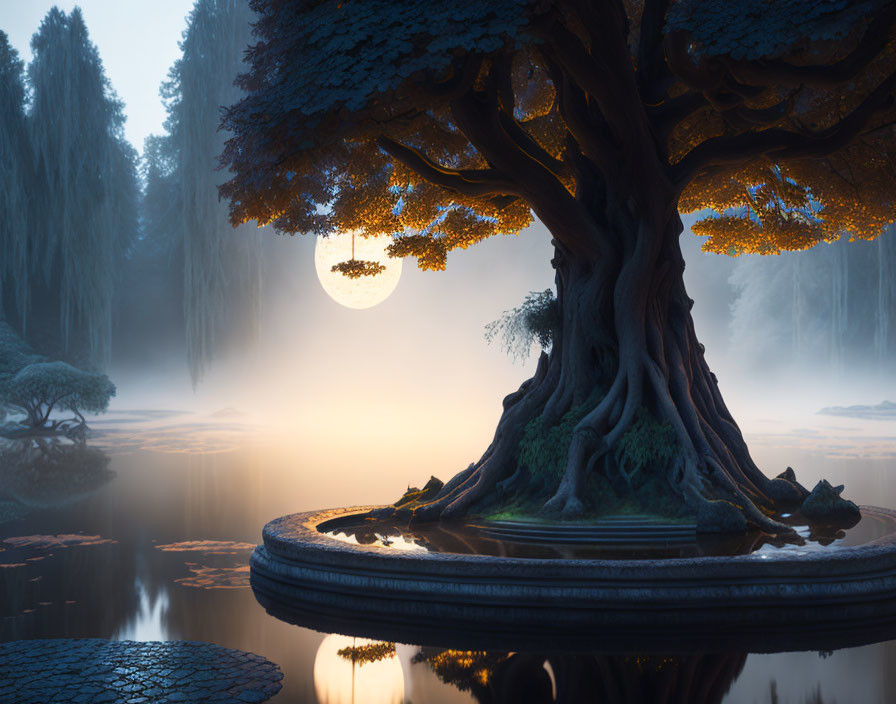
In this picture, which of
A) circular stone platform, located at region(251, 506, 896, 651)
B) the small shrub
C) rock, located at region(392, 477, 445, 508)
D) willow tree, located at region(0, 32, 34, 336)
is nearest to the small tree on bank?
the small shrub

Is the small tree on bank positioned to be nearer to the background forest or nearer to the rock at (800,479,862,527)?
the background forest

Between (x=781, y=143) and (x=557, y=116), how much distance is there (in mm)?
3181

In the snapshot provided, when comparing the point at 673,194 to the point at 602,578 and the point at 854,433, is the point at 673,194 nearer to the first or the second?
the point at 602,578

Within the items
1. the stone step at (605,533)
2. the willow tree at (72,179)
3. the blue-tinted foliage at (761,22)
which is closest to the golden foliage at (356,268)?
the stone step at (605,533)

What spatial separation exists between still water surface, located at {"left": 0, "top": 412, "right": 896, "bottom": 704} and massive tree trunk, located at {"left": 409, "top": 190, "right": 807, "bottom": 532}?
2.43 metres

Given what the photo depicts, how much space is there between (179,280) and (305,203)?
2622 cm

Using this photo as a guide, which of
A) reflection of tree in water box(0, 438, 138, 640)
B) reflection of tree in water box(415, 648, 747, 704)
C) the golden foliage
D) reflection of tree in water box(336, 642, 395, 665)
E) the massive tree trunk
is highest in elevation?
the golden foliage

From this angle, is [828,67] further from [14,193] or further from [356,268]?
[14,193]

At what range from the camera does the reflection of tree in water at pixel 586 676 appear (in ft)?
14.2

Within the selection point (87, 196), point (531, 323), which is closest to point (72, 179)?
point (87, 196)

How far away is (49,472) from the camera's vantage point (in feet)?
54.2

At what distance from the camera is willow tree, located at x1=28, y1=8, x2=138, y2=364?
25.9 m

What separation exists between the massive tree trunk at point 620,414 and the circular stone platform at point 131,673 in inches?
140

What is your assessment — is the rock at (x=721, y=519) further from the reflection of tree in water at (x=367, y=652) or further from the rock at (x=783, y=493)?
the reflection of tree in water at (x=367, y=652)
